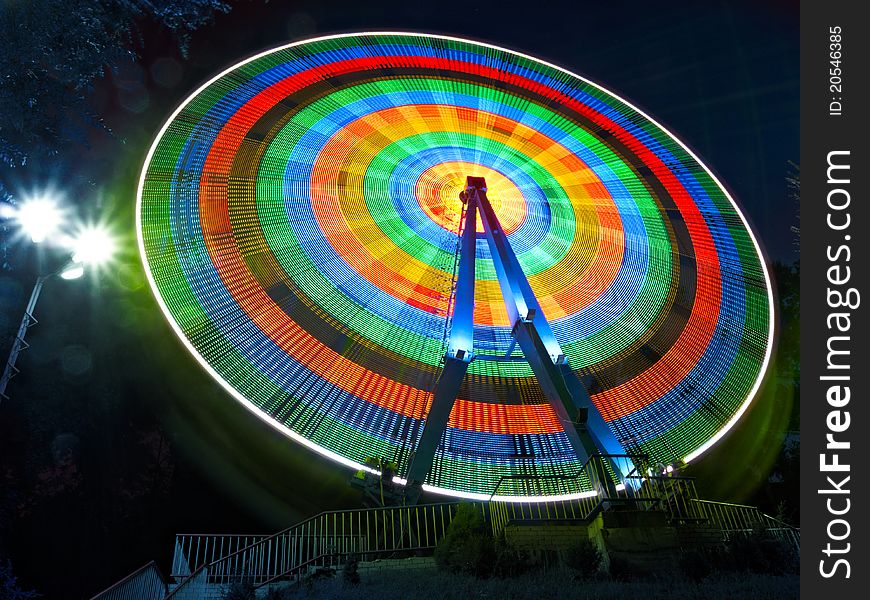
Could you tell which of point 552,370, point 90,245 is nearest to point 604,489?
point 552,370

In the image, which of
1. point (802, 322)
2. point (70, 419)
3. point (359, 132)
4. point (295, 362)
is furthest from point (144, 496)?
point (802, 322)

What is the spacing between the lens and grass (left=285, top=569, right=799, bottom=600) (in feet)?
20.6

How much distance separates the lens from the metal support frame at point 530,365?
10.6 m

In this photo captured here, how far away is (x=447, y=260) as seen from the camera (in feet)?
57.4

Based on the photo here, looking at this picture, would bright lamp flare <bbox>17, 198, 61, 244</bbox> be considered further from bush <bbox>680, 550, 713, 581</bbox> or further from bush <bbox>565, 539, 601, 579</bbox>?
bush <bbox>680, 550, 713, 581</bbox>

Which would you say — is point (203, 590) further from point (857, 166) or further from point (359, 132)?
point (359, 132)

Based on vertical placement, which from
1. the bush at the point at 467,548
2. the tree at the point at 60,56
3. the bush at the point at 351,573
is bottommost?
the bush at the point at 351,573

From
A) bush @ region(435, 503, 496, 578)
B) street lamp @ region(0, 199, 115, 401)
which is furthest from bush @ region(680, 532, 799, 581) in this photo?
street lamp @ region(0, 199, 115, 401)

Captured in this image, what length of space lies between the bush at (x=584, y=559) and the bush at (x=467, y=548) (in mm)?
1026

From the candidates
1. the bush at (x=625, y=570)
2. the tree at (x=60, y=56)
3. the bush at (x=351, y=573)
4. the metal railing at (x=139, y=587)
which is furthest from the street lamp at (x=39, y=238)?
the bush at (x=625, y=570)

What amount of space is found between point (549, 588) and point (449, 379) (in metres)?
5.26

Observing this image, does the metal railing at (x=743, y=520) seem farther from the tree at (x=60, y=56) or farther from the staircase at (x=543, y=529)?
the tree at (x=60, y=56)

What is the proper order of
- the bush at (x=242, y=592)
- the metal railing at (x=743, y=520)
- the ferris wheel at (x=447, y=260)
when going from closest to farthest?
the bush at (x=242, y=592) < the metal railing at (x=743, y=520) < the ferris wheel at (x=447, y=260)

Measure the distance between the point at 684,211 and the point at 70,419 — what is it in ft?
58.7
